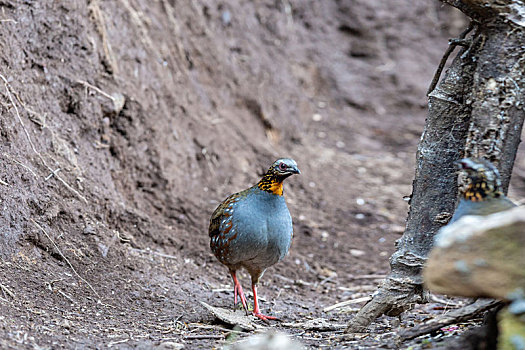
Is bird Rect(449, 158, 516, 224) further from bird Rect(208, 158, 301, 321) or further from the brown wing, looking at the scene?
A: the brown wing

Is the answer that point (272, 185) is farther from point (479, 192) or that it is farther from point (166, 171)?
point (166, 171)

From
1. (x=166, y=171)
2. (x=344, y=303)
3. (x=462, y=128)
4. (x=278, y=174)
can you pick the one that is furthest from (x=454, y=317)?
(x=166, y=171)

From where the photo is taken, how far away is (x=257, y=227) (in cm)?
421

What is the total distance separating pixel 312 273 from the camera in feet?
18.7

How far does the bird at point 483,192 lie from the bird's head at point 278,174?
158cm

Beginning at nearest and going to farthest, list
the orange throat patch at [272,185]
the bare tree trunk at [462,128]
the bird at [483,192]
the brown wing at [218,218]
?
the bird at [483,192] → the bare tree trunk at [462,128] → the orange throat patch at [272,185] → the brown wing at [218,218]

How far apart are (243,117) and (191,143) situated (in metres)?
1.55

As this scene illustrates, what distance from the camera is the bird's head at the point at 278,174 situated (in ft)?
14.2

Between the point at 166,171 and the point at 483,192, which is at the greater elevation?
the point at 483,192

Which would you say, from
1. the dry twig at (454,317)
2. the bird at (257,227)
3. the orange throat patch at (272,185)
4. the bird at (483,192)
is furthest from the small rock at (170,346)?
the bird at (483,192)

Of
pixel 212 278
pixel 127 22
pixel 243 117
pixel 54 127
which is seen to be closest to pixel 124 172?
pixel 54 127

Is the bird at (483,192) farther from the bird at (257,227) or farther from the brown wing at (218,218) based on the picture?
the brown wing at (218,218)

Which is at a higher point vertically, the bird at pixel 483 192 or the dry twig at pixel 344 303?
the bird at pixel 483 192

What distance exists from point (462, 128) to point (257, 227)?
63.4 inches
